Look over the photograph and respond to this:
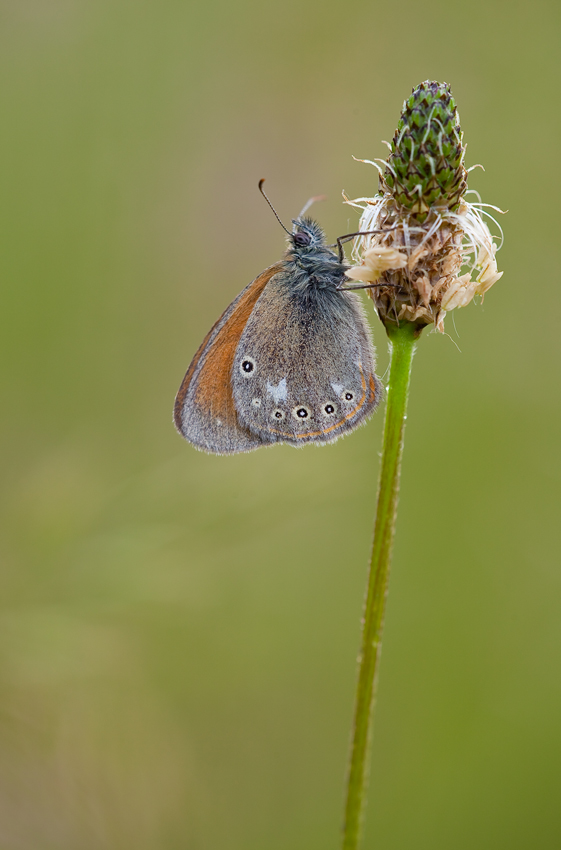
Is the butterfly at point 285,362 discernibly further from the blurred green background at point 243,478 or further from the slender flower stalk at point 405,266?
the slender flower stalk at point 405,266

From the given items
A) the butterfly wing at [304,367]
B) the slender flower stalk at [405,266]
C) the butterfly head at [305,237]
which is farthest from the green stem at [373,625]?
the butterfly head at [305,237]

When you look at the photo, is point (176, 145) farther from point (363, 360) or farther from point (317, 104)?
point (363, 360)

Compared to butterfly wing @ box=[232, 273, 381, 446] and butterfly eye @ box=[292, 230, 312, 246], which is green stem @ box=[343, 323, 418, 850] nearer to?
Result: butterfly wing @ box=[232, 273, 381, 446]

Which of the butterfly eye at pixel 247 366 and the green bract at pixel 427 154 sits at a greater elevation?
the green bract at pixel 427 154

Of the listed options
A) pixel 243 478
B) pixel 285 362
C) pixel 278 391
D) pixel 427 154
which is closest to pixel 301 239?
pixel 285 362

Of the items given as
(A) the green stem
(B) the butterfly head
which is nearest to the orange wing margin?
(B) the butterfly head

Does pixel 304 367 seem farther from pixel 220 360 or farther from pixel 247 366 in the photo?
pixel 220 360
